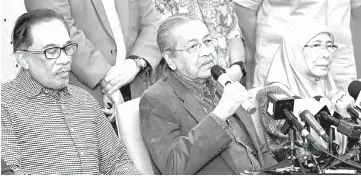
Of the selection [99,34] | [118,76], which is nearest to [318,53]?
[118,76]

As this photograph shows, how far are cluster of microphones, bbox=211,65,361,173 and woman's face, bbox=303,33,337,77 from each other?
0.44 m

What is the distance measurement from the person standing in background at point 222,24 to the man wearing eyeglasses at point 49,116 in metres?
1.12

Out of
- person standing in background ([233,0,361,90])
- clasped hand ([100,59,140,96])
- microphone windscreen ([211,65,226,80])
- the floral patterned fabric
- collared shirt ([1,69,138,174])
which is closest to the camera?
collared shirt ([1,69,138,174])

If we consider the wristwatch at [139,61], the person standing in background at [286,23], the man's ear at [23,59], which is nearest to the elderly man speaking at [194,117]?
the wristwatch at [139,61]

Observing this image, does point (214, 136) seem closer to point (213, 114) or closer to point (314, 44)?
point (213, 114)

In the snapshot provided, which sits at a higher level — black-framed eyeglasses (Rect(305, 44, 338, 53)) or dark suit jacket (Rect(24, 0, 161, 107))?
dark suit jacket (Rect(24, 0, 161, 107))

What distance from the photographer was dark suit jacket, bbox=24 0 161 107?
3.93 m

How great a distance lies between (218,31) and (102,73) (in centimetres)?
88

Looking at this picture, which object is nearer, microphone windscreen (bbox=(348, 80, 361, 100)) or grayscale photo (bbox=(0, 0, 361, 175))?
grayscale photo (bbox=(0, 0, 361, 175))

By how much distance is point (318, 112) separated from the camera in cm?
322

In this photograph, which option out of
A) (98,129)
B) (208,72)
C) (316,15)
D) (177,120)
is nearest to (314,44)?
(316,15)

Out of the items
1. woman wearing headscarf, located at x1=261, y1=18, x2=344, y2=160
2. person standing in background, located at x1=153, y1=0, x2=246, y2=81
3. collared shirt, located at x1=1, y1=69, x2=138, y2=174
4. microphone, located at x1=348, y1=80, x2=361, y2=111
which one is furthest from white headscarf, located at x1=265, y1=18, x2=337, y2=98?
collared shirt, located at x1=1, y1=69, x2=138, y2=174

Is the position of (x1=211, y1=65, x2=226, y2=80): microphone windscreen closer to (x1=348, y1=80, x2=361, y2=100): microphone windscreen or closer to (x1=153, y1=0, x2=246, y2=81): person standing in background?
(x1=348, y1=80, x2=361, y2=100): microphone windscreen

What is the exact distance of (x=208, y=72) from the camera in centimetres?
366
